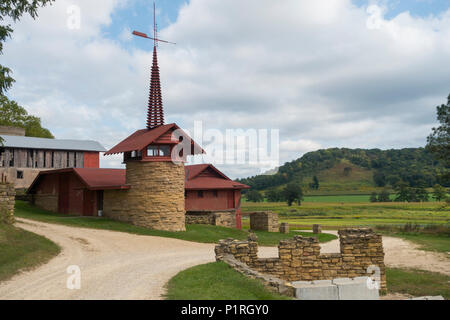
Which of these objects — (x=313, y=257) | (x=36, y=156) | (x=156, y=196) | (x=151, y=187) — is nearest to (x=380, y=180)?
(x=36, y=156)

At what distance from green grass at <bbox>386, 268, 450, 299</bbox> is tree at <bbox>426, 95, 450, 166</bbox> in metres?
22.9

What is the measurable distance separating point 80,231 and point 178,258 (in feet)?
A: 30.7

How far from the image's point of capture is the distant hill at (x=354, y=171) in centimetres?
11006

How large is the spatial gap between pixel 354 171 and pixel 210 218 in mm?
113033

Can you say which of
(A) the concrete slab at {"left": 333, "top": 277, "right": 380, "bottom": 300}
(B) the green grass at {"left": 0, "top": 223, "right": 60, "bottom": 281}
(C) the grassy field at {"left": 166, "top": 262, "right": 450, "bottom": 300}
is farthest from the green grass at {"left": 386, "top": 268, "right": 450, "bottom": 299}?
(B) the green grass at {"left": 0, "top": 223, "right": 60, "bottom": 281}

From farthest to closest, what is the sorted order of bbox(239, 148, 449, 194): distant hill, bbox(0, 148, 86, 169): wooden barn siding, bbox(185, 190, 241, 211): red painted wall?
bbox(239, 148, 449, 194): distant hill → bbox(0, 148, 86, 169): wooden barn siding → bbox(185, 190, 241, 211): red painted wall

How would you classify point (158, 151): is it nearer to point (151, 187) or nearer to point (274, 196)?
point (151, 187)

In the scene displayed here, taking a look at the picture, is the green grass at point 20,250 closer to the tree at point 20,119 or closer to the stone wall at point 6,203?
the stone wall at point 6,203

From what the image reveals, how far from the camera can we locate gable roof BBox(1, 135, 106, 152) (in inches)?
1775

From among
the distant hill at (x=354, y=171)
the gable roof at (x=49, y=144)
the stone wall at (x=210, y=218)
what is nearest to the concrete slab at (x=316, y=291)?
the stone wall at (x=210, y=218)

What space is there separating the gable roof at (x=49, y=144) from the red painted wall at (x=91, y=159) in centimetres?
68

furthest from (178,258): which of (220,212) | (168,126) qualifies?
(220,212)

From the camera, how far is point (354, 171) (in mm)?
137500

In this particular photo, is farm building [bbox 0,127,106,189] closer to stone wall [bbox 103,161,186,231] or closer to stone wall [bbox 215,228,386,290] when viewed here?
stone wall [bbox 103,161,186,231]
